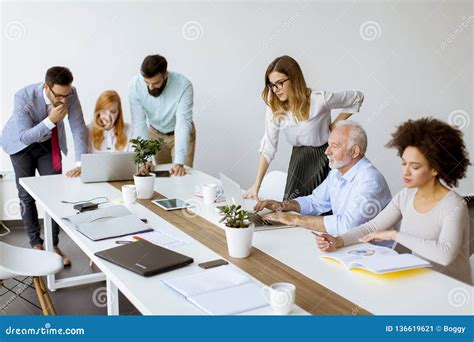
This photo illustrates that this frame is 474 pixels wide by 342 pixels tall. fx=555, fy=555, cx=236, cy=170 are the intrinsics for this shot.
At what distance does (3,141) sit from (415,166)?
2691mm

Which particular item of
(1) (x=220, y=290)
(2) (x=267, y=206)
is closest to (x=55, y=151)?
(2) (x=267, y=206)

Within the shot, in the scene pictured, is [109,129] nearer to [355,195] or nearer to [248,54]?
[248,54]

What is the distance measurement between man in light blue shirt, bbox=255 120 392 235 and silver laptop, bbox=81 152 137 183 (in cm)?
103

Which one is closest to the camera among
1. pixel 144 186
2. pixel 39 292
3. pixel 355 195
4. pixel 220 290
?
pixel 220 290

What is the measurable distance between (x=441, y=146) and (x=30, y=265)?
70.6 inches

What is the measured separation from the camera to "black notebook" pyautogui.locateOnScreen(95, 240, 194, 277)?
1.74 metres

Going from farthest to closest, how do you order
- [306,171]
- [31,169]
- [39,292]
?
1. [31,169]
2. [306,171]
3. [39,292]

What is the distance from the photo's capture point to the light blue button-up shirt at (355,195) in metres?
2.29

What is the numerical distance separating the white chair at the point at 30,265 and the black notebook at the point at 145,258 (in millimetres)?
654

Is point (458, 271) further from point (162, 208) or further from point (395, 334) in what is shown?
point (162, 208)

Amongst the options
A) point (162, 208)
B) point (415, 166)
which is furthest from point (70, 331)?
point (415, 166)

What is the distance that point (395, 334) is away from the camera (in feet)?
4.85

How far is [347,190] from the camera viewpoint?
2490 millimetres

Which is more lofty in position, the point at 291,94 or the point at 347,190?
the point at 291,94
